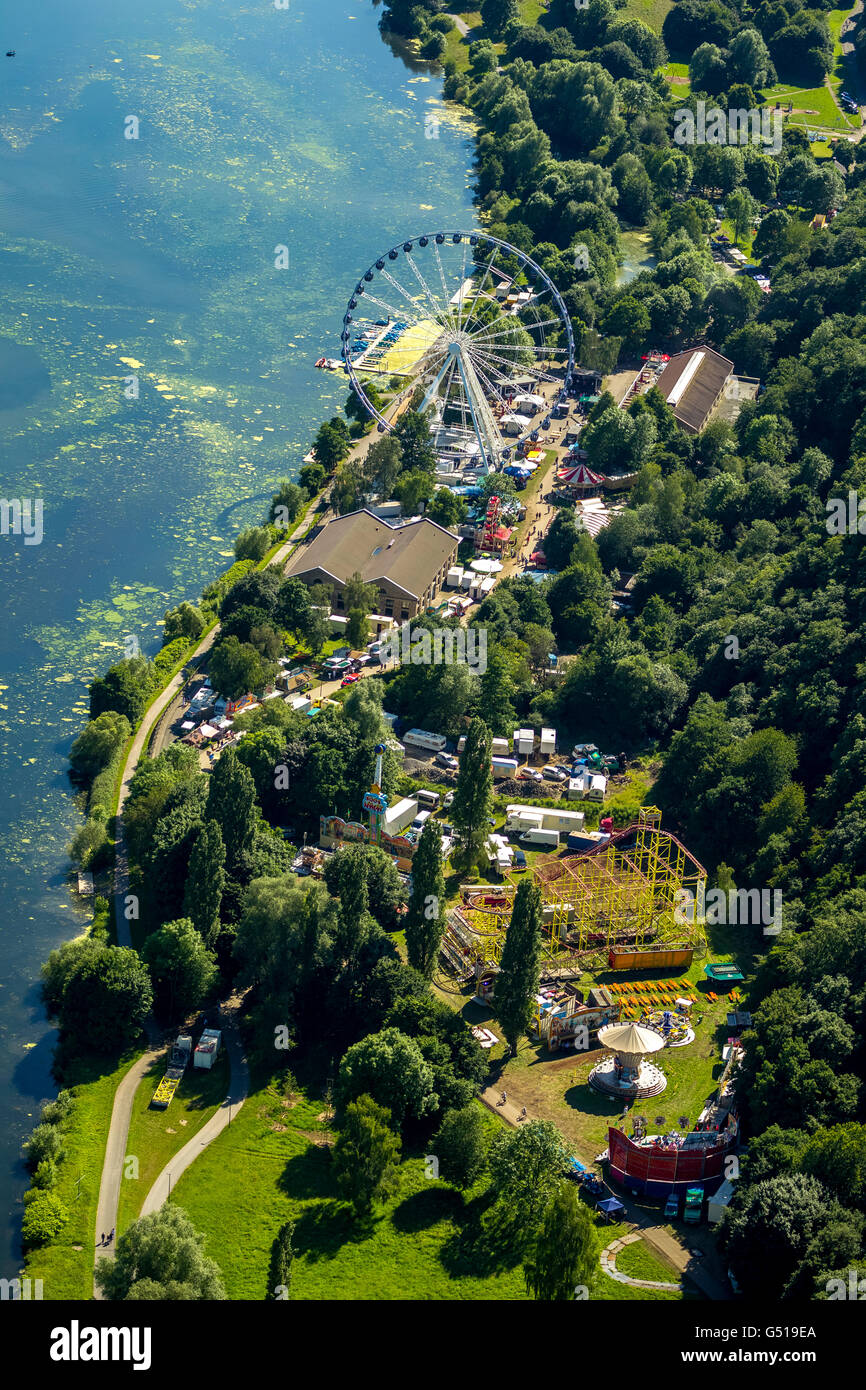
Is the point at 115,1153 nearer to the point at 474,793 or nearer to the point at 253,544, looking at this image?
the point at 474,793

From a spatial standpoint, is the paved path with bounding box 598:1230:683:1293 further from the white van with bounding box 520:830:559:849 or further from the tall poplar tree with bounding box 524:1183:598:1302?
the white van with bounding box 520:830:559:849

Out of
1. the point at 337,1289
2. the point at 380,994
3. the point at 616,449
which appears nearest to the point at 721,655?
the point at 616,449

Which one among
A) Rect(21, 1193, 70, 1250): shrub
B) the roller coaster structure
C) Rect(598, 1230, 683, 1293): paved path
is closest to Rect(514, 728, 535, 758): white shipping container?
the roller coaster structure

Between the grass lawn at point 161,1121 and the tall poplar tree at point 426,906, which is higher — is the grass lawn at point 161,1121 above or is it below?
below

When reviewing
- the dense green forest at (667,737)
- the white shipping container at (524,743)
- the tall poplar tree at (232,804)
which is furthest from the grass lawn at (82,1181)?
the white shipping container at (524,743)

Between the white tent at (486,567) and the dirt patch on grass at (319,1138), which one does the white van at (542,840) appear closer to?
the dirt patch on grass at (319,1138)

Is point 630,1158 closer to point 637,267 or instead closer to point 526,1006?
point 526,1006
